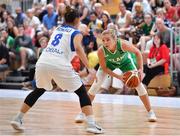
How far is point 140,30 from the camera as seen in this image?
1220 cm

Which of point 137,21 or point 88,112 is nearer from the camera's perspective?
point 88,112

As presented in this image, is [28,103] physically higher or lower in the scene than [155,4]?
Result: higher

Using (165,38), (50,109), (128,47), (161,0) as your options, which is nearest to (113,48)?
(128,47)

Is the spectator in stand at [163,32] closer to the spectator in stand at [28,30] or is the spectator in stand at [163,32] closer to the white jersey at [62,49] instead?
the spectator in stand at [28,30]

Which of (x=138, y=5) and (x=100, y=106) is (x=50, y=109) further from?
(x=138, y=5)

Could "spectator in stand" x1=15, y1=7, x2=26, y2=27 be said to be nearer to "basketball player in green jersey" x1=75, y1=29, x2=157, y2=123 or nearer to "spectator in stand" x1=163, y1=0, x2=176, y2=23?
"spectator in stand" x1=163, y1=0, x2=176, y2=23

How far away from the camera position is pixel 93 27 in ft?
43.2

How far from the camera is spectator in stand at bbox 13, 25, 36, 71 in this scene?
42.9ft

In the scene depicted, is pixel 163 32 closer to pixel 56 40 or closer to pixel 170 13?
pixel 170 13

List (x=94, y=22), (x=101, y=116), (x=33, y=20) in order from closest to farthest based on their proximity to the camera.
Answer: (x=101, y=116) → (x=94, y=22) → (x=33, y=20)

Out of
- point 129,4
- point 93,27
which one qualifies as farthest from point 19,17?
point 129,4

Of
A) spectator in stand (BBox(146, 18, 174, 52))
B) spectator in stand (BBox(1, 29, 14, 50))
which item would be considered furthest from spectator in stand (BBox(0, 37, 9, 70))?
spectator in stand (BBox(146, 18, 174, 52))

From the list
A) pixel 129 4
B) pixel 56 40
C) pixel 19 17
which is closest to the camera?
pixel 56 40

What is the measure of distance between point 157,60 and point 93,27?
2.97 m
